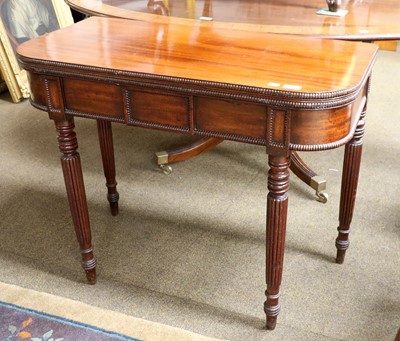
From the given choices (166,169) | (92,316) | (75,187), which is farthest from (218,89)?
(166,169)

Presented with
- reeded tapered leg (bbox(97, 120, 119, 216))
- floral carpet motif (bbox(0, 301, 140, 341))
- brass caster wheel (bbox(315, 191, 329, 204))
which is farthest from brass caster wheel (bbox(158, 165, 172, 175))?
floral carpet motif (bbox(0, 301, 140, 341))

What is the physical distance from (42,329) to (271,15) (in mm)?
1700

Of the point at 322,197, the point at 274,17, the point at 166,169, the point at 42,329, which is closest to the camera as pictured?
the point at 42,329

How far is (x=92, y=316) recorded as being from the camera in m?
2.22

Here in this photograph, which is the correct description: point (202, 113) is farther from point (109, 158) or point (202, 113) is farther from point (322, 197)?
point (322, 197)

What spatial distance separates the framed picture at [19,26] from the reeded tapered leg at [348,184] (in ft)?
8.73

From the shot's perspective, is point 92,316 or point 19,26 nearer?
point 92,316

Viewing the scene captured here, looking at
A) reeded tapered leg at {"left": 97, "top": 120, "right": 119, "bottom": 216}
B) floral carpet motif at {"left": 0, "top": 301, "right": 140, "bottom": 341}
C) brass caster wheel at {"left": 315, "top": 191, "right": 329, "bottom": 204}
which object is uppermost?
reeded tapered leg at {"left": 97, "top": 120, "right": 119, "bottom": 216}

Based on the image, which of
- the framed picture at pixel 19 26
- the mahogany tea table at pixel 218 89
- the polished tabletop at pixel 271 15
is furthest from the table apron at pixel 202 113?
the framed picture at pixel 19 26

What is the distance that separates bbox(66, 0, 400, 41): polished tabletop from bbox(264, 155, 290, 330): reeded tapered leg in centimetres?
79

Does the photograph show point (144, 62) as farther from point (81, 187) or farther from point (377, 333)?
point (377, 333)

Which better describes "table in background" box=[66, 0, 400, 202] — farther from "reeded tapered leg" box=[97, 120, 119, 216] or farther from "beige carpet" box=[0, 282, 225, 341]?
"beige carpet" box=[0, 282, 225, 341]

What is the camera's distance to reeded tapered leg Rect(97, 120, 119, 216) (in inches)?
104

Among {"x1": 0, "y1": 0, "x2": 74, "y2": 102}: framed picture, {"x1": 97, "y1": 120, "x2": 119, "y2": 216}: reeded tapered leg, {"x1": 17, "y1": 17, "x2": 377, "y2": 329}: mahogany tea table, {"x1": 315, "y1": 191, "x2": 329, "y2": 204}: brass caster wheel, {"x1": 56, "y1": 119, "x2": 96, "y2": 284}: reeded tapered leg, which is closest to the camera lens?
{"x1": 17, "y1": 17, "x2": 377, "y2": 329}: mahogany tea table
